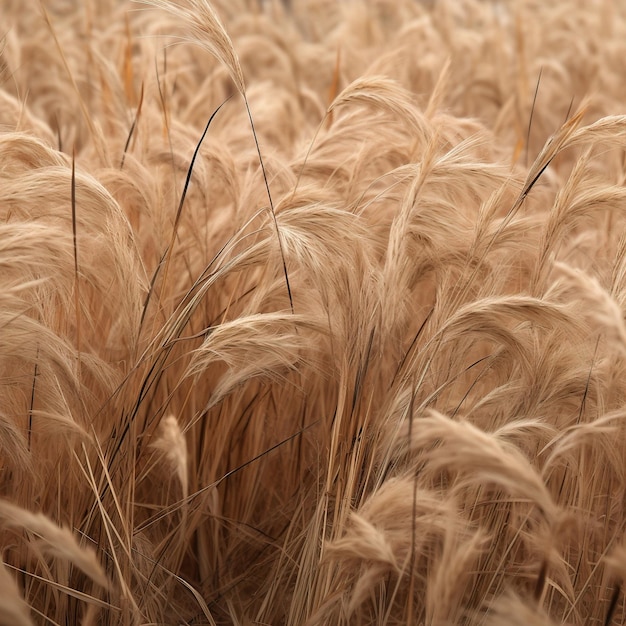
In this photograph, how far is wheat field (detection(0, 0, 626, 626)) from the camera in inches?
40.6

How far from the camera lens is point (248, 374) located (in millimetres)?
1215

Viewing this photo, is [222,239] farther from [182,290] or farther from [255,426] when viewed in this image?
[255,426]

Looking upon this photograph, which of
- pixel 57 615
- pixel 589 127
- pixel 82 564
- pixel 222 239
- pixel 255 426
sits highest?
pixel 589 127

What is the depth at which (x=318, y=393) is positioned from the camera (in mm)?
1536

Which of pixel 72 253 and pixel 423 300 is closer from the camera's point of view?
pixel 72 253

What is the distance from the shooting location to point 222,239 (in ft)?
5.50

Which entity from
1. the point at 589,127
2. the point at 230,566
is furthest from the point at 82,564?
the point at 589,127

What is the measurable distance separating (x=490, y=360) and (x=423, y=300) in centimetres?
41

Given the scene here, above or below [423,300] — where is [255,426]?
below

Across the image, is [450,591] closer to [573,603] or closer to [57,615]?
[573,603]

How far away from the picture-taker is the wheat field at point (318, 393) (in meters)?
1.03

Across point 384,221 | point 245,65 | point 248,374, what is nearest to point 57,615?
point 248,374

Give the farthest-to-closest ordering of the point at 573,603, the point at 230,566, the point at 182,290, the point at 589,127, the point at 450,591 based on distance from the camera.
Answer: the point at 182,290
the point at 230,566
the point at 589,127
the point at 573,603
the point at 450,591

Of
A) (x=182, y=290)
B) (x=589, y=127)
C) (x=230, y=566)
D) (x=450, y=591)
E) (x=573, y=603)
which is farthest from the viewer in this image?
(x=182, y=290)
